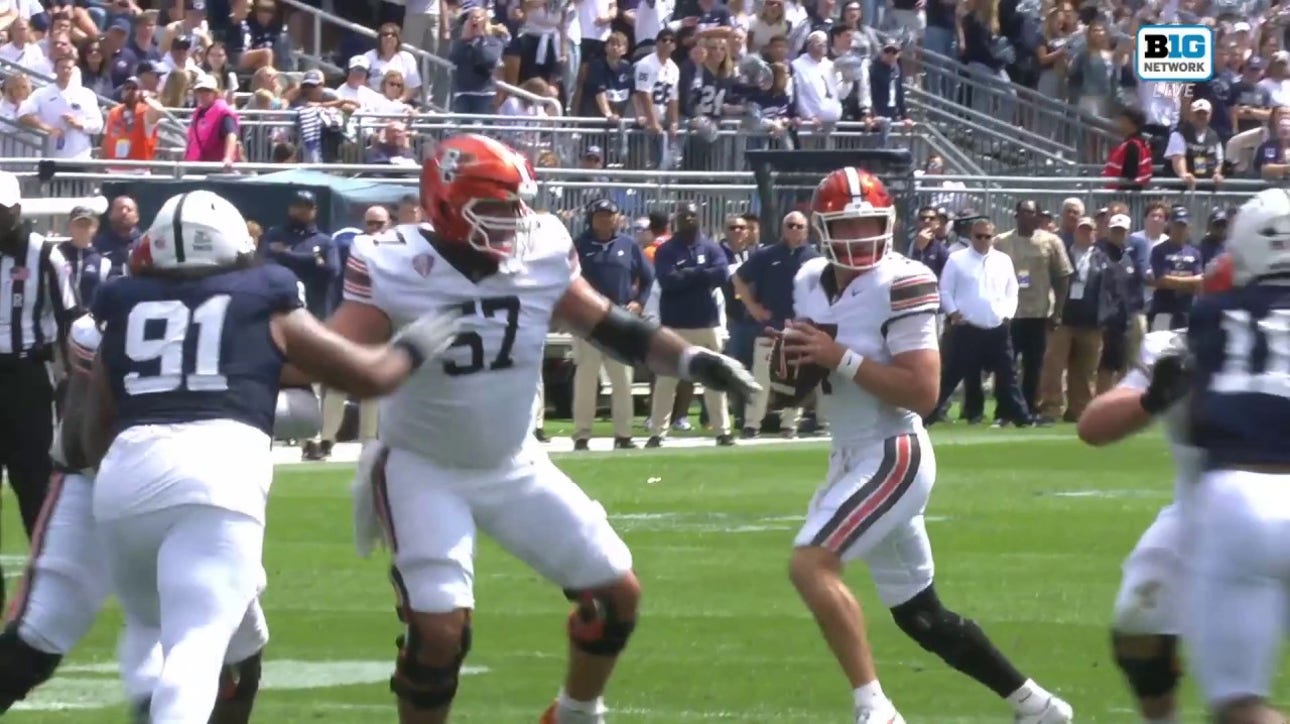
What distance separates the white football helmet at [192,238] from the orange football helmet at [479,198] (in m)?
0.79

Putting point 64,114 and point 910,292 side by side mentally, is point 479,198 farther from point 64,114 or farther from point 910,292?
point 64,114

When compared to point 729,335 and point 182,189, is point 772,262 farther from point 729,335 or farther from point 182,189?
point 182,189

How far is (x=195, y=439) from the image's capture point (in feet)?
19.9

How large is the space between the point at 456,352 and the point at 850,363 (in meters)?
1.37

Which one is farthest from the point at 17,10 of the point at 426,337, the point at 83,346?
the point at 426,337

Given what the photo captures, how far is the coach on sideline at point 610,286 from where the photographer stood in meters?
18.0

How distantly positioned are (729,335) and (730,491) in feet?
15.6

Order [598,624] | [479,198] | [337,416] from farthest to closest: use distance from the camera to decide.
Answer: [337,416]
[598,624]
[479,198]

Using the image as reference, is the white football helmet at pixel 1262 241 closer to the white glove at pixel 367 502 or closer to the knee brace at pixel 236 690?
the white glove at pixel 367 502

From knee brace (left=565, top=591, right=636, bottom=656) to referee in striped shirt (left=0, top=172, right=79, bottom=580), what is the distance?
11.8 ft

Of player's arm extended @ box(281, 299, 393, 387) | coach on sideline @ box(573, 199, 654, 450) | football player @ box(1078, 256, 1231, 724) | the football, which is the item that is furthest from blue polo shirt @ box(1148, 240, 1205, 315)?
player's arm extended @ box(281, 299, 393, 387)

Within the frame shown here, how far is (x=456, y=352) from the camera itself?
6.85 m

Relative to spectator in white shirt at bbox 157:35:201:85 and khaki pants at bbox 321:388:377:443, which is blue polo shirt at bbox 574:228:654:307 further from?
spectator in white shirt at bbox 157:35:201:85

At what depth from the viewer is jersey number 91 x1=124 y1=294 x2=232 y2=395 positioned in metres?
6.11
